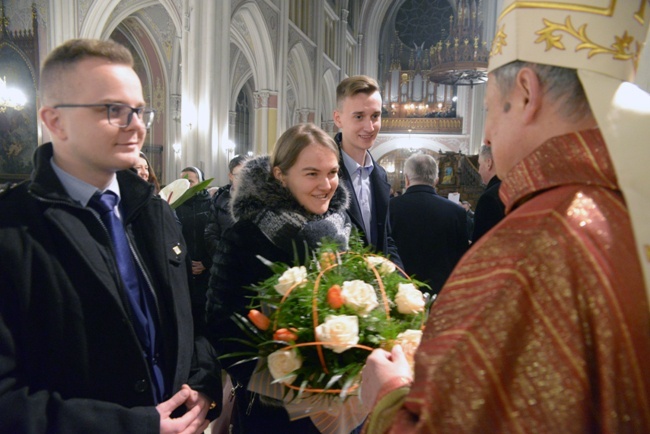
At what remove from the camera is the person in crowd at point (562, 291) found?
0.66m

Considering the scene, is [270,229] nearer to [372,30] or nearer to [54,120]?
[54,120]

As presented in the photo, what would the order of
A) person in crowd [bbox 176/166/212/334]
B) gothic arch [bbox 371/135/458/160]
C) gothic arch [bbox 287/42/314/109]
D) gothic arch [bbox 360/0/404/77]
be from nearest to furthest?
person in crowd [bbox 176/166/212/334] < gothic arch [bbox 287/42/314/109] < gothic arch [bbox 371/135/458/160] < gothic arch [bbox 360/0/404/77]

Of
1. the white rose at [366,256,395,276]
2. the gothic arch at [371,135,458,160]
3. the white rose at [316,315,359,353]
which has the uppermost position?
the gothic arch at [371,135,458,160]

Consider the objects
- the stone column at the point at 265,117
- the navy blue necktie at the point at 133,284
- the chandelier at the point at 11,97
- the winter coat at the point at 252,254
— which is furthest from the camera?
the stone column at the point at 265,117

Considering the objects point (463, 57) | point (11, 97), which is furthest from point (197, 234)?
point (463, 57)

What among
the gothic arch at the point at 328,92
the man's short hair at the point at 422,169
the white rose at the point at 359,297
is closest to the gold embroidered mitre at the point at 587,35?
the white rose at the point at 359,297

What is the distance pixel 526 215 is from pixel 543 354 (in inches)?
8.6

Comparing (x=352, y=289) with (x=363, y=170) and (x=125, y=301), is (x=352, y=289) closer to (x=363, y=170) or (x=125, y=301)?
(x=125, y=301)

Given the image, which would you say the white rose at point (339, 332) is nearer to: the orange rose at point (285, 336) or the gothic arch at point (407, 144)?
the orange rose at point (285, 336)

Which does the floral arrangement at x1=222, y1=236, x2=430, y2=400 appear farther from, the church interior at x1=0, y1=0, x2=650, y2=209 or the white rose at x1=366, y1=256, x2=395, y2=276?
the church interior at x1=0, y1=0, x2=650, y2=209

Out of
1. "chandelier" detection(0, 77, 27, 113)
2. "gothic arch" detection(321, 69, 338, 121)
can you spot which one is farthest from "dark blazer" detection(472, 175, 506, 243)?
"gothic arch" detection(321, 69, 338, 121)

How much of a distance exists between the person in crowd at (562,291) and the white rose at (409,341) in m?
0.29

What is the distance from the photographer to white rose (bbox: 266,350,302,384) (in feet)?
3.76

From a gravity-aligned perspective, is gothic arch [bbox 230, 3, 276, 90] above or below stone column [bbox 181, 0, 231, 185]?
above
